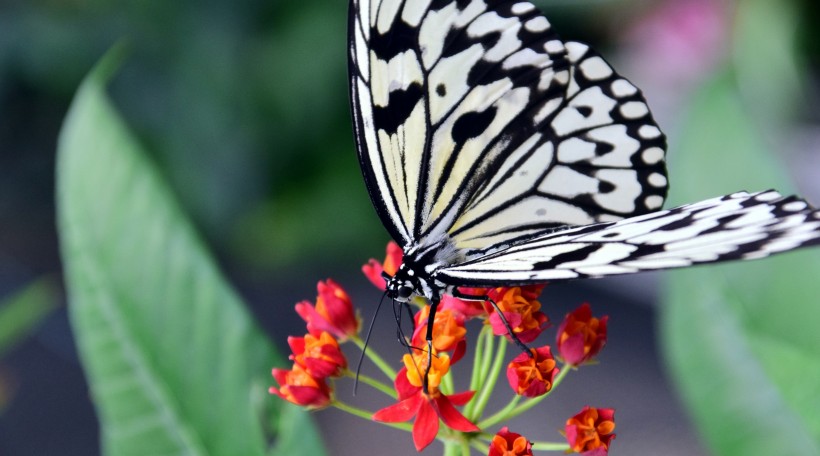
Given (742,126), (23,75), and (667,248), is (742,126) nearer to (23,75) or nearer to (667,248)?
(667,248)

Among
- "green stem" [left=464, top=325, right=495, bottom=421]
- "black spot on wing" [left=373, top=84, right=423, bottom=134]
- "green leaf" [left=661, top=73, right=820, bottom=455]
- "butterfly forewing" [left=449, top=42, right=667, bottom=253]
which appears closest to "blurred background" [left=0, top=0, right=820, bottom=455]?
"green leaf" [left=661, top=73, right=820, bottom=455]

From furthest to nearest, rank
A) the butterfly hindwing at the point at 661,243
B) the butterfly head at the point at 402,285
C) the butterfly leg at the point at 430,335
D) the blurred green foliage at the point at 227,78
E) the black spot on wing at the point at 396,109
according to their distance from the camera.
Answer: the blurred green foliage at the point at 227,78 → the black spot on wing at the point at 396,109 → the butterfly head at the point at 402,285 → the butterfly leg at the point at 430,335 → the butterfly hindwing at the point at 661,243

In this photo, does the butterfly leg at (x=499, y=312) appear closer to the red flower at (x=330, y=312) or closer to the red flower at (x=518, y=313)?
the red flower at (x=518, y=313)

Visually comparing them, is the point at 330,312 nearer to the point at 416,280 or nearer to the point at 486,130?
the point at 416,280

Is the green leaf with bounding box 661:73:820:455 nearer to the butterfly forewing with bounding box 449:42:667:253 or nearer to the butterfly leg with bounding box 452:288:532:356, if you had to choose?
the butterfly forewing with bounding box 449:42:667:253

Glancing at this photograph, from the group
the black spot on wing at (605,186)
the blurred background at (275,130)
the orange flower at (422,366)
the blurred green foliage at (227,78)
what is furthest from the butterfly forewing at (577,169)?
the blurred green foliage at (227,78)

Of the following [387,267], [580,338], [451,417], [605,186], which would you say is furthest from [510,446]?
[605,186]

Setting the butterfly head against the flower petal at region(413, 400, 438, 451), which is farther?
the butterfly head
